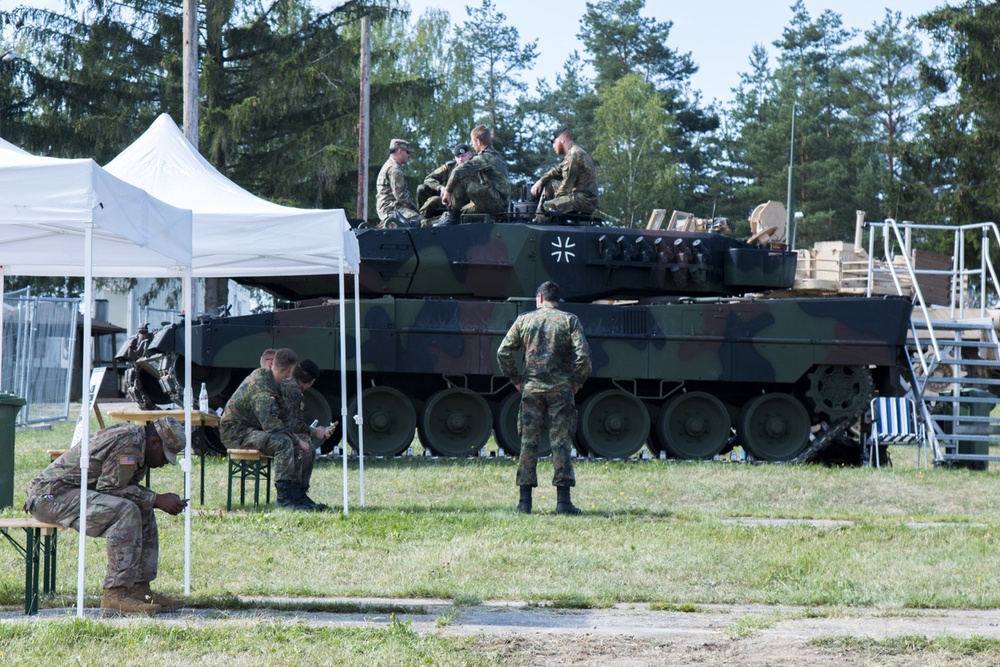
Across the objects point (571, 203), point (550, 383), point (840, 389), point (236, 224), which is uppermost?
point (571, 203)

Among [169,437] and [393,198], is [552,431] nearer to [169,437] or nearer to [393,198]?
[169,437]

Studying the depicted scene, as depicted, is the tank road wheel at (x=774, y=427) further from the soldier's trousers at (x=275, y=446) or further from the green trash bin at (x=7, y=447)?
the green trash bin at (x=7, y=447)

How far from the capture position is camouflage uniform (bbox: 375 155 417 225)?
54.7 feet

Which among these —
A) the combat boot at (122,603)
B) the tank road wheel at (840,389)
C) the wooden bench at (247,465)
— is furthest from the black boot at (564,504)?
the tank road wheel at (840,389)

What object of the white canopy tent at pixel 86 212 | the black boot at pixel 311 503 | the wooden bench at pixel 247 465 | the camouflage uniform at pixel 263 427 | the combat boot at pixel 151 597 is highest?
the white canopy tent at pixel 86 212

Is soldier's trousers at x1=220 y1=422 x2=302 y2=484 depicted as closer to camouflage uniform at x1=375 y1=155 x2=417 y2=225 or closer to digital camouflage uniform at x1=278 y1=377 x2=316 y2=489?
digital camouflage uniform at x1=278 y1=377 x2=316 y2=489

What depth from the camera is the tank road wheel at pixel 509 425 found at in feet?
53.5

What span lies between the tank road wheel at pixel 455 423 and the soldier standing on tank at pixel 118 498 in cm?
884

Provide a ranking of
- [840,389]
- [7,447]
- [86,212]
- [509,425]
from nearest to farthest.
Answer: [86,212] < [7,447] < [509,425] < [840,389]

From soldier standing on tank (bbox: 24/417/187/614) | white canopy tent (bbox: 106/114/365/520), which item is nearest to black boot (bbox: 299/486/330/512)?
white canopy tent (bbox: 106/114/365/520)

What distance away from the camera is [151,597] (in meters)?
7.45

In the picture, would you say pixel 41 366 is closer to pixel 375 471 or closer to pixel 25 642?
pixel 375 471

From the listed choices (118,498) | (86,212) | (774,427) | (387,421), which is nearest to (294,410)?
(118,498)

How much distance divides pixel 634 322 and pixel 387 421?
10.3 feet
